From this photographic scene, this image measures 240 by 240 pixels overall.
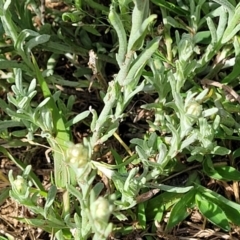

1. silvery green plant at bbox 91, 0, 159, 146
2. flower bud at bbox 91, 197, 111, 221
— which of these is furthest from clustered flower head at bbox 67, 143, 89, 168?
silvery green plant at bbox 91, 0, 159, 146

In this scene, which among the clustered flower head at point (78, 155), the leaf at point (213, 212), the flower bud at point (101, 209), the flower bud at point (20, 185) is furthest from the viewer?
the leaf at point (213, 212)

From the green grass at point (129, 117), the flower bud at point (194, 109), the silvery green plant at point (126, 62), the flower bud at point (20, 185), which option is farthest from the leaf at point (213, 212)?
the flower bud at point (20, 185)

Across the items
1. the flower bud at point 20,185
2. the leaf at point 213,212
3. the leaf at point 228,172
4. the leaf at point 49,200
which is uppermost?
the flower bud at point 20,185

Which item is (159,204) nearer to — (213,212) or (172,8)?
(213,212)

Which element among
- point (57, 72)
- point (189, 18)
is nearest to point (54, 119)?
point (57, 72)

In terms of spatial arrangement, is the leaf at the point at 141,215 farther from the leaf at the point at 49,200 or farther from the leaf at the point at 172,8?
the leaf at the point at 172,8

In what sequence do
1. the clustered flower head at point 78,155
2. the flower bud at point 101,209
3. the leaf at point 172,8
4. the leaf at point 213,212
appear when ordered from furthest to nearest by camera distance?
the leaf at point 172,8 < the leaf at point 213,212 < the clustered flower head at point 78,155 < the flower bud at point 101,209
